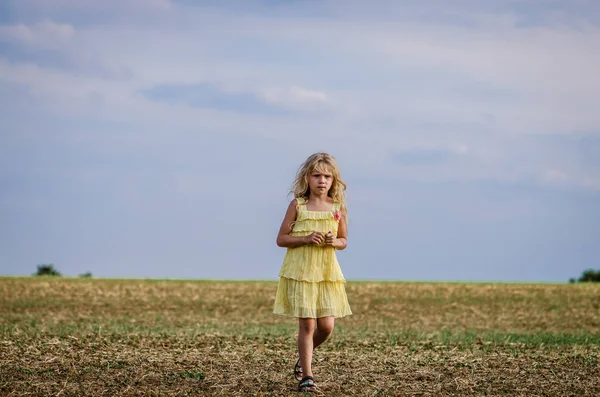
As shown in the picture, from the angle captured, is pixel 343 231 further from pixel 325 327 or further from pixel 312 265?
pixel 325 327

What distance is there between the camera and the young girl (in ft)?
28.1

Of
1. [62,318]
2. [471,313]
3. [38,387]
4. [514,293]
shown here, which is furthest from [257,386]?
[514,293]

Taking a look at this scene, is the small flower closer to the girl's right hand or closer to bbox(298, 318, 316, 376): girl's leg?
the girl's right hand

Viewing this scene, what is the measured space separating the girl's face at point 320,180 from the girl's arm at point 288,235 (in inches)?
10.1


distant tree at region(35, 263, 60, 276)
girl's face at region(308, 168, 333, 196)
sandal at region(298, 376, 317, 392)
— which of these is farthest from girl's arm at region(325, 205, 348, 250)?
distant tree at region(35, 263, 60, 276)

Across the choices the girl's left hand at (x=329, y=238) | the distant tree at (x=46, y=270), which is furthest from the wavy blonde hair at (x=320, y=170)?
the distant tree at (x=46, y=270)

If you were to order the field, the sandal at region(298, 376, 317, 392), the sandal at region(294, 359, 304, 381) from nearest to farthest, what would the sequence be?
the sandal at region(298, 376, 317, 392) < the sandal at region(294, 359, 304, 381) < the field

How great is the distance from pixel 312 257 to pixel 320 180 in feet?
2.63

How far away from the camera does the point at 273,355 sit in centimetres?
1199

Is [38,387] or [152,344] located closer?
[38,387]

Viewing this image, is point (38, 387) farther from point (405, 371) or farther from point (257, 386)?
point (405, 371)

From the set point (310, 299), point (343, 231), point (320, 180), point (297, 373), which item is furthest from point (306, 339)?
point (320, 180)

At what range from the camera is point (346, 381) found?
9.70m

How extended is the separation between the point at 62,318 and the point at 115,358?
1137 cm
